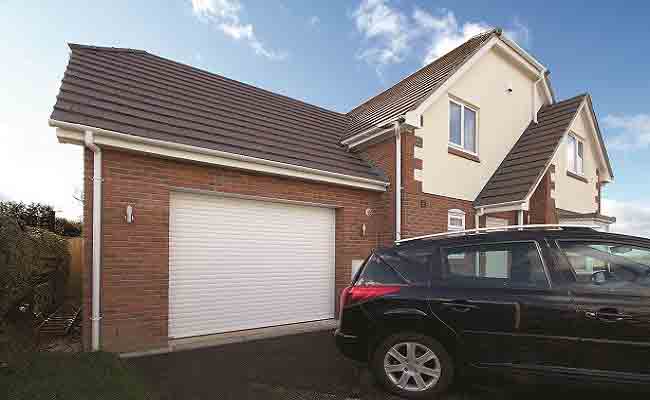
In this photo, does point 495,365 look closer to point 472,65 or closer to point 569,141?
point 472,65

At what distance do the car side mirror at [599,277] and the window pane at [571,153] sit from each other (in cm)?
899

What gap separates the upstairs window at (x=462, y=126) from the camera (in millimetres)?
8922

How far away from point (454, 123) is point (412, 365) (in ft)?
22.8

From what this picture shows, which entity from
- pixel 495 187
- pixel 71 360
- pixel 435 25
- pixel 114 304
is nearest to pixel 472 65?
pixel 435 25

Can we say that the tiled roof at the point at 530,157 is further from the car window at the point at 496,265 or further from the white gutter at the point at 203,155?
the car window at the point at 496,265

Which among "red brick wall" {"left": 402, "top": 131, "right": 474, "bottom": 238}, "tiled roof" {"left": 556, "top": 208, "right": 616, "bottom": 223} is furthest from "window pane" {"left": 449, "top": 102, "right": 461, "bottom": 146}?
"tiled roof" {"left": 556, "top": 208, "right": 616, "bottom": 223}

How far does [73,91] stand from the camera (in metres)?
5.64

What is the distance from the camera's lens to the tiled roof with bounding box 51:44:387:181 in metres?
5.65

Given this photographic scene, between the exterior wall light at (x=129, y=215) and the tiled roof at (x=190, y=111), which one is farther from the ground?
the tiled roof at (x=190, y=111)

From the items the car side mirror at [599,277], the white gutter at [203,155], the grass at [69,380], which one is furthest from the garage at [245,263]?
the car side mirror at [599,277]

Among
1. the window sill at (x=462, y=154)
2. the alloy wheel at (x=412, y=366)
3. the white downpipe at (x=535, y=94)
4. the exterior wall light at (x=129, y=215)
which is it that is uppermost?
the white downpipe at (x=535, y=94)

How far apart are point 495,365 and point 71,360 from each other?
479 cm

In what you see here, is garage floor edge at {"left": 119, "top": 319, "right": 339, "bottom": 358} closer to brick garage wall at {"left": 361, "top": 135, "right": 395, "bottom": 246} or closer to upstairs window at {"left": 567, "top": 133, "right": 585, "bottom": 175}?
brick garage wall at {"left": 361, "top": 135, "right": 395, "bottom": 246}

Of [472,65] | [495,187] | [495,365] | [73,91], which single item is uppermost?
[472,65]
